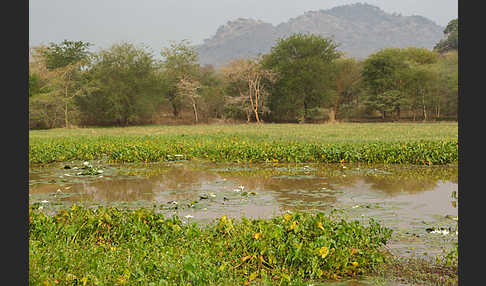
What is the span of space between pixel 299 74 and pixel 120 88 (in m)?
17.6

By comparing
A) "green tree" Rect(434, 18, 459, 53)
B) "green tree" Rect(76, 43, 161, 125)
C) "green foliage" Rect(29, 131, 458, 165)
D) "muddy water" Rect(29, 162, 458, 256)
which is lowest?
"muddy water" Rect(29, 162, 458, 256)

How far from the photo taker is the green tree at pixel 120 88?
146 feet

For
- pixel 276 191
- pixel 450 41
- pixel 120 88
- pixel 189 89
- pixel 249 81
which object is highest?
pixel 450 41

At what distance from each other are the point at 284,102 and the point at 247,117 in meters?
4.41

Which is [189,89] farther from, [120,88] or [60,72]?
[60,72]

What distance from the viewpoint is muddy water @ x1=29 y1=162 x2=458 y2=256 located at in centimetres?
712

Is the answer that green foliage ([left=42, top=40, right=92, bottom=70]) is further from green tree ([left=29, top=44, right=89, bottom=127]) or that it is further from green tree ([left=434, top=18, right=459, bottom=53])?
green tree ([left=434, top=18, right=459, bottom=53])

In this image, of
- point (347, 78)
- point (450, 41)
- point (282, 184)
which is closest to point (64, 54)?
point (347, 78)

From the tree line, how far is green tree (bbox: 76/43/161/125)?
0.32 ft

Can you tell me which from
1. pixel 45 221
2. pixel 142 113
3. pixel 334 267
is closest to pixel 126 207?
pixel 45 221

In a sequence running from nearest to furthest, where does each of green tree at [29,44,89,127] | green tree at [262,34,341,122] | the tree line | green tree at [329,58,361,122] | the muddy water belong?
the muddy water
green tree at [29,44,89,127]
the tree line
green tree at [262,34,341,122]
green tree at [329,58,361,122]

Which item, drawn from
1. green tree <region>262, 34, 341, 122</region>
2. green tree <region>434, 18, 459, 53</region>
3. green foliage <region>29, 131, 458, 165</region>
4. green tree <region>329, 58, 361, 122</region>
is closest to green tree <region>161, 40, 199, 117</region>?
green tree <region>262, 34, 341, 122</region>

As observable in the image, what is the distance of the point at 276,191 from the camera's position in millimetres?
9461

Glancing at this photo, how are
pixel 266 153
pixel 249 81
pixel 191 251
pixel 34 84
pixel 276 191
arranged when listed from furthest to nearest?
pixel 249 81
pixel 34 84
pixel 266 153
pixel 276 191
pixel 191 251
